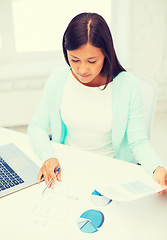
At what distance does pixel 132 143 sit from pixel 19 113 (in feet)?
4.97

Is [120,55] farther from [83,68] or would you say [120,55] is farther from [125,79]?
[83,68]

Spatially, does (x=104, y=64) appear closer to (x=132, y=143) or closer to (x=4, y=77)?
(x=132, y=143)

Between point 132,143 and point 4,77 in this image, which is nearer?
point 132,143

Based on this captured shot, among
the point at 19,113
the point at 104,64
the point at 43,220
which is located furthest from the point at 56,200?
the point at 19,113

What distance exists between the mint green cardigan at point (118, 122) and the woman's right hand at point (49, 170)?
5 centimetres

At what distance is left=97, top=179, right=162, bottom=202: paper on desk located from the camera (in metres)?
0.80

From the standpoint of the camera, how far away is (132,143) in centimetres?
122

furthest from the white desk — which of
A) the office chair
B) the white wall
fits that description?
the white wall

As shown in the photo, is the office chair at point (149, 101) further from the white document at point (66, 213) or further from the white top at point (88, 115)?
the white document at point (66, 213)

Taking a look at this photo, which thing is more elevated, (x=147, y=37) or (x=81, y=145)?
(x=147, y=37)

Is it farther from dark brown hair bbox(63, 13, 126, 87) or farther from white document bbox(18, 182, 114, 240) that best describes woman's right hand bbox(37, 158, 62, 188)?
dark brown hair bbox(63, 13, 126, 87)

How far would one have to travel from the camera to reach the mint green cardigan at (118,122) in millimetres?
1146

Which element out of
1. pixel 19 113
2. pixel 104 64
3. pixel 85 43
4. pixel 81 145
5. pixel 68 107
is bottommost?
pixel 19 113

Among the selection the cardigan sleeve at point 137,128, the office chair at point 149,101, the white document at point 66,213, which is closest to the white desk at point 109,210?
the white document at point 66,213
